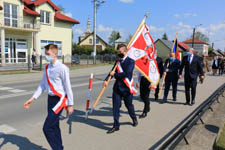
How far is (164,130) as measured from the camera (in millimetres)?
4805

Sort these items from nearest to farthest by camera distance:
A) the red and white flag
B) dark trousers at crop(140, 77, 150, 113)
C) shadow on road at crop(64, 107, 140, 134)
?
shadow on road at crop(64, 107, 140, 134)
the red and white flag
dark trousers at crop(140, 77, 150, 113)

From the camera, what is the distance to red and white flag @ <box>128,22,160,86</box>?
5496mm

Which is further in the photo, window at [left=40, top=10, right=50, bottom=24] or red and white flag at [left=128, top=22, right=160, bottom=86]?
window at [left=40, top=10, right=50, bottom=24]

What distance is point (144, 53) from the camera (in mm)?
5754

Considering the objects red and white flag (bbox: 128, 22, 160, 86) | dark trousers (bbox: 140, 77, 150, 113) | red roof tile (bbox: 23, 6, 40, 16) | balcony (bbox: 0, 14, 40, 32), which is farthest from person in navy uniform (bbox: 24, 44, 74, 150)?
red roof tile (bbox: 23, 6, 40, 16)

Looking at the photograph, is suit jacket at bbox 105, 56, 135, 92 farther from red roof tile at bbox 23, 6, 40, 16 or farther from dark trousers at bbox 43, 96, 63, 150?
red roof tile at bbox 23, 6, 40, 16

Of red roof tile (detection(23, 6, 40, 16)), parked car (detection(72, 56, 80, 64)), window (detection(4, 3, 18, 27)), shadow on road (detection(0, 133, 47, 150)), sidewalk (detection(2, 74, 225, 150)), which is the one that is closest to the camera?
shadow on road (detection(0, 133, 47, 150))

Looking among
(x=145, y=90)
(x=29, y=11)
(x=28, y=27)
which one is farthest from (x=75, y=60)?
(x=145, y=90)

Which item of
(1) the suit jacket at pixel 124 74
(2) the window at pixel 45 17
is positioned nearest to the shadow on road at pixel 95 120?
(1) the suit jacket at pixel 124 74

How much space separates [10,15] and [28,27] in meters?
2.30

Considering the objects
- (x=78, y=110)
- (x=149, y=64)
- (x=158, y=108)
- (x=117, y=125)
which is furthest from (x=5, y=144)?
(x=158, y=108)

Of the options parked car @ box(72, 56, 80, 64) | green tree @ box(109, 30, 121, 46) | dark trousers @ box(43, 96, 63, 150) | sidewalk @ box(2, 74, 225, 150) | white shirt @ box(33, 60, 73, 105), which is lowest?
sidewalk @ box(2, 74, 225, 150)

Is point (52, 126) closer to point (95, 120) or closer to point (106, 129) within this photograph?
point (106, 129)

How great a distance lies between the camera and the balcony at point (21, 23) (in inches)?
886
